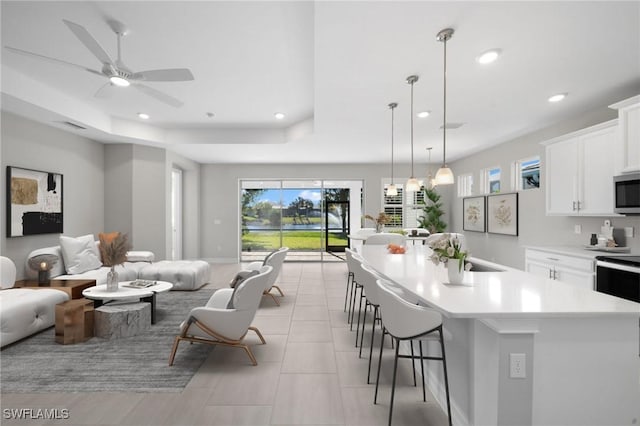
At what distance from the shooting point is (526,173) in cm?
564

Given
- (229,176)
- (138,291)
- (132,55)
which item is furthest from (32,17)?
(229,176)

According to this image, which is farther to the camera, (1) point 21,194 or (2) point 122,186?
(2) point 122,186

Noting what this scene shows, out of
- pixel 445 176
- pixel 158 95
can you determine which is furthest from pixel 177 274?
pixel 445 176

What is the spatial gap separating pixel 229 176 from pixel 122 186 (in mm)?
2787

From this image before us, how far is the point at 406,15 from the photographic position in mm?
2176

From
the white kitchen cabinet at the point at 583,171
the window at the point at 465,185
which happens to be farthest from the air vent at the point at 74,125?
the window at the point at 465,185

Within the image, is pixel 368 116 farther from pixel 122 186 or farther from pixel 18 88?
pixel 122 186

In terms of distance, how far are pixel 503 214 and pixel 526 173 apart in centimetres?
89

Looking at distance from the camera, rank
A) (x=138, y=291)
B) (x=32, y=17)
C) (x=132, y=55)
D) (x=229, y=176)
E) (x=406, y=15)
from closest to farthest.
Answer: (x=406, y=15)
(x=32, y=17)
(x=132, y=55)
(x=138, y=291)
(x=229, y=176)

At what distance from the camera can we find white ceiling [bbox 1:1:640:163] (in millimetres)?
2279

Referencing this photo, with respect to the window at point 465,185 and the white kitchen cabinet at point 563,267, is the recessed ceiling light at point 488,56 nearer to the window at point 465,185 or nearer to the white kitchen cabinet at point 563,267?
the white kitchen cabinet at point 563,267

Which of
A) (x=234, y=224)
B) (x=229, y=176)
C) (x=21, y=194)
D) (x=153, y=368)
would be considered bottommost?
(x=153, y=368)

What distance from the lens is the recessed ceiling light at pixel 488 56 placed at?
2658 mm

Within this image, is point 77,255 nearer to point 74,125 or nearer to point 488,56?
point 74,125
